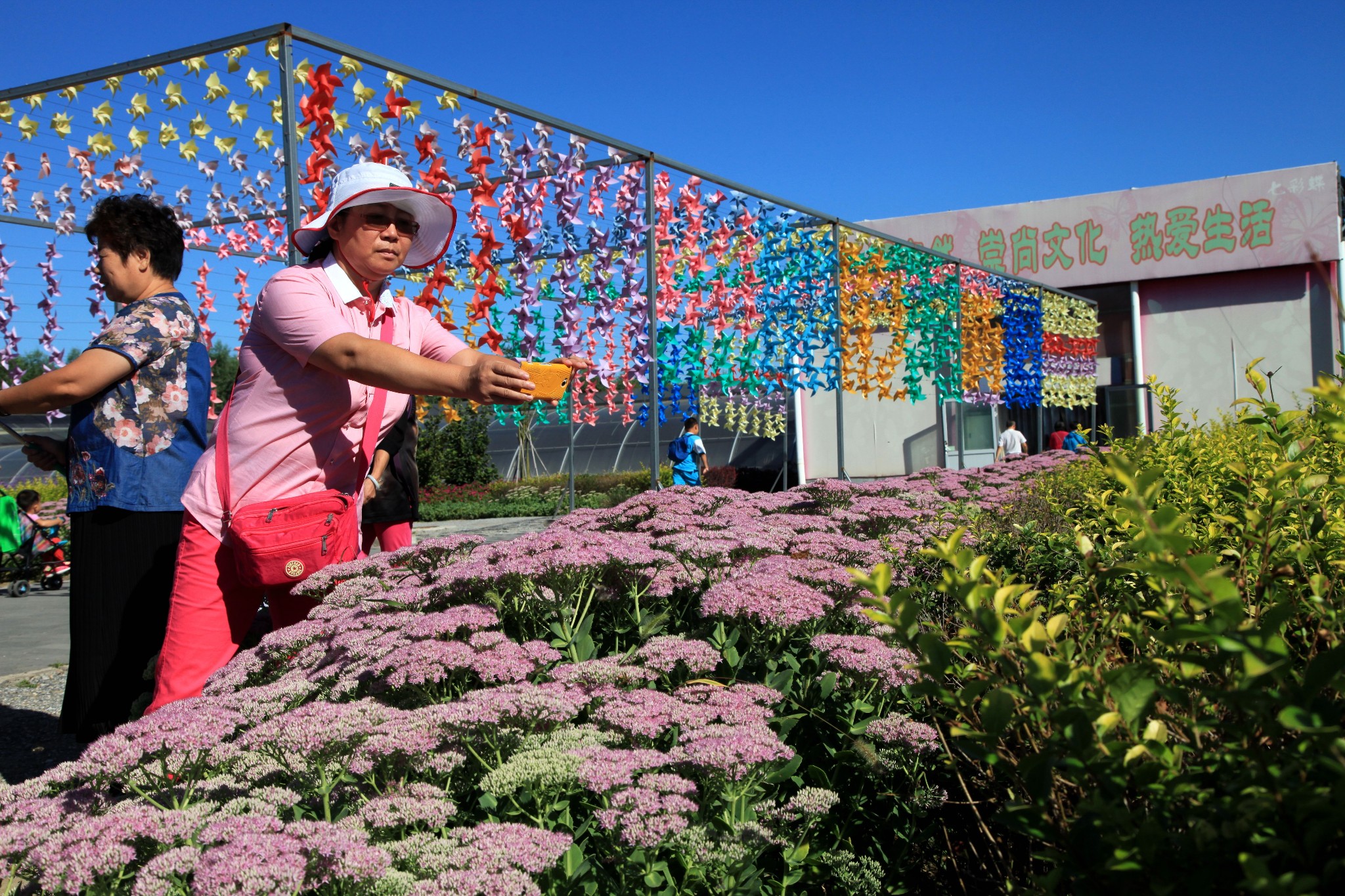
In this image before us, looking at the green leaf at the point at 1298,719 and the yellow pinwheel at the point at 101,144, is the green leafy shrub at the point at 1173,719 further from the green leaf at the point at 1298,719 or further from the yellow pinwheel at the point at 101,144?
the yellow pinwheel at the point at 101,144

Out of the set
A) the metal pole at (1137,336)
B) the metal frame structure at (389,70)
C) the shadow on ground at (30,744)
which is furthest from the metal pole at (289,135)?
the metal pole at (1137,336)

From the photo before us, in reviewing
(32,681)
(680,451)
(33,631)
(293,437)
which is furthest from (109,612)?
(680,451)

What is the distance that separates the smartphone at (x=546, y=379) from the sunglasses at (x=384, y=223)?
644 mm

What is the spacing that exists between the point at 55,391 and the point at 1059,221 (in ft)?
79.1

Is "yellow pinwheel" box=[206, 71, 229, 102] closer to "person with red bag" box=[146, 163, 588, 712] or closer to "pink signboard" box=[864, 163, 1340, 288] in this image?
"person with red bag" box=[146, 163, 588, 712]

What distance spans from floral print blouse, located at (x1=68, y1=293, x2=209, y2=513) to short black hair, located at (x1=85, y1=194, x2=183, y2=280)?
0.12m

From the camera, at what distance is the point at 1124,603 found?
5.08 ft

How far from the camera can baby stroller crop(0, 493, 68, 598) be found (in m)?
10.2

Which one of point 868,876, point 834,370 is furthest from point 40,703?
point 834,370

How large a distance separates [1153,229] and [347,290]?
78.8 ft

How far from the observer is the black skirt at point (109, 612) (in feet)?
9.14

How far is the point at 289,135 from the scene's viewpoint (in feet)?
12.1

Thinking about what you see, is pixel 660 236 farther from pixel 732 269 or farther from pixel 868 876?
pixel 868 876

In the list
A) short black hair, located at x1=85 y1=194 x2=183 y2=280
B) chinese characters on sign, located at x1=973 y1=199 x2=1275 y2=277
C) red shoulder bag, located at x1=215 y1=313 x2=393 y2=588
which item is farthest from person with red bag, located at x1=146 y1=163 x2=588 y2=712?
chinese characters on sign, located at x1=973 y1=199 x2=1275 y2=277
